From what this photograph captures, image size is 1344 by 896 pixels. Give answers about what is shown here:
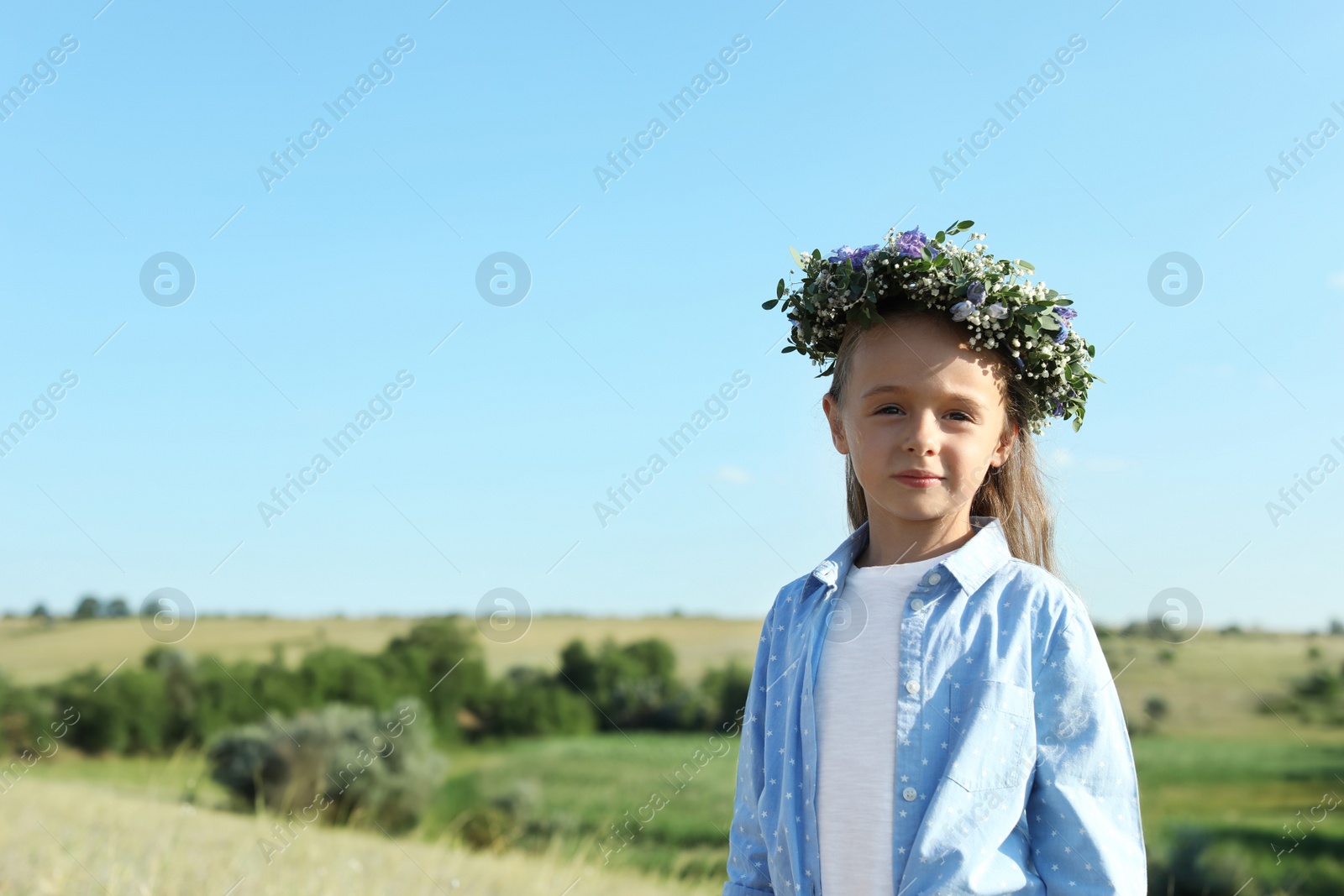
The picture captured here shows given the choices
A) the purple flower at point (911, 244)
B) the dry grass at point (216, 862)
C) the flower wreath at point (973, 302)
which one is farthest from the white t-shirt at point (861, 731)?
the dry grass at point (216, 862)

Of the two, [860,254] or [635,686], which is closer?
[860,254]

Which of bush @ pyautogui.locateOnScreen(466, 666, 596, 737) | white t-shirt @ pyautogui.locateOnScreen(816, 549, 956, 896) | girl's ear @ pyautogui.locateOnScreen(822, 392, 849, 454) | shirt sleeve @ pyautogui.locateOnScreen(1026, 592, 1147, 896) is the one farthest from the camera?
bush @ pyautogui.locateOnScreen(466, 666, 596, 737)

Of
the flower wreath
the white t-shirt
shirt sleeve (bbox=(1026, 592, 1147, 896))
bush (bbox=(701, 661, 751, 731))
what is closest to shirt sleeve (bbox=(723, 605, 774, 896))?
the white t-shirt

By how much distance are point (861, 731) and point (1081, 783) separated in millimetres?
463

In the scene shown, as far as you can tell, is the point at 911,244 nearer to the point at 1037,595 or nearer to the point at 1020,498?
the point at 1020,498

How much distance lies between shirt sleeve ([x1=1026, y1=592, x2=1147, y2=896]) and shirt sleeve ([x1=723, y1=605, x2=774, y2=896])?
649mm

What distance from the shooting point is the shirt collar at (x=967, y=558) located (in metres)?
2.24

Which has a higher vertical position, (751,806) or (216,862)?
(751,806)

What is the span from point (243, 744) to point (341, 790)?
1651mm

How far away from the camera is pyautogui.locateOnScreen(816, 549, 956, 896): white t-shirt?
2109mm

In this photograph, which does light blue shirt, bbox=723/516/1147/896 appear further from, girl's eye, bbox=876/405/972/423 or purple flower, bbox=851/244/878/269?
purple flower, bbox=851/244/878/269

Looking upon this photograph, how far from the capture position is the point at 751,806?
2414 millimetres

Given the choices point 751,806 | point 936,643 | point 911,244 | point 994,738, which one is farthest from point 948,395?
point 751,806

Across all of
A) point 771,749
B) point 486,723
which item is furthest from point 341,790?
point 771,749
